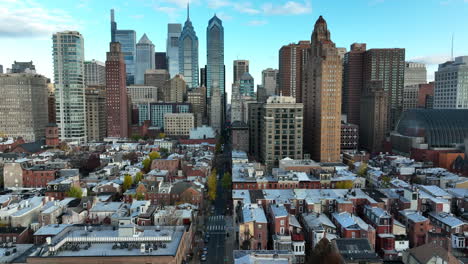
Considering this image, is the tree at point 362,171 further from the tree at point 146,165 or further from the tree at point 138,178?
the tree at point 146,165

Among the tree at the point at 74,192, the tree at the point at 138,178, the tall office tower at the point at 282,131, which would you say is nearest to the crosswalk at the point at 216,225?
the tree at the point at 138,178

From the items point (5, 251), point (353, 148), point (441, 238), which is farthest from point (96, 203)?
point (353, 148)

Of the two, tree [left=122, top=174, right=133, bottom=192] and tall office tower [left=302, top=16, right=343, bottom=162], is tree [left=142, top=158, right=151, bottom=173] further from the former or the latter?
tall office tower [left=302, top=16, right=343, bottom=162]

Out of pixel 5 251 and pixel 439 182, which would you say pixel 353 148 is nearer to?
pixel 439 182

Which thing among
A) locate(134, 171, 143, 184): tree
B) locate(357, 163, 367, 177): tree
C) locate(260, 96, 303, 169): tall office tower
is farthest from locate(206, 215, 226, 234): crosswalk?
locate(357, 163, 367, 177): tree

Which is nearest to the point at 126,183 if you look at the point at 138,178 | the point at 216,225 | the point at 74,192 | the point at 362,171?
the point at 138,178

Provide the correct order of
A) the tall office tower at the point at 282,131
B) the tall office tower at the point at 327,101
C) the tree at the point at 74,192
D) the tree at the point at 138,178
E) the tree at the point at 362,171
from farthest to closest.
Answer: the tall office tower at the point at 327,101
the tall office tower at the point at 282,131
the tree at the point at 362,171
the tree at the point at 138,178
the tree at the point at 74,192
